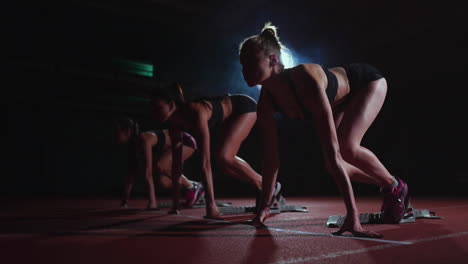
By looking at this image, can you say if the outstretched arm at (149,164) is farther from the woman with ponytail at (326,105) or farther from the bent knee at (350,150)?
the bent knee at (350,150)

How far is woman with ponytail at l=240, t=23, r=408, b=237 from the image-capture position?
2.06 m

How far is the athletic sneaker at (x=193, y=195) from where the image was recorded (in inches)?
199

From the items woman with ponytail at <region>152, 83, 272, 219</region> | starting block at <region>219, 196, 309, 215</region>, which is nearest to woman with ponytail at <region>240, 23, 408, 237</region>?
woman with ponytail at <region>152, 83, 272, 219</region>

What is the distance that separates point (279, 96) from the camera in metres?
2.50

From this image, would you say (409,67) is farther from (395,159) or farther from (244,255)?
(244,255)

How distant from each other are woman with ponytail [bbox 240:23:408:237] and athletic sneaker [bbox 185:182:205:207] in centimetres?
259

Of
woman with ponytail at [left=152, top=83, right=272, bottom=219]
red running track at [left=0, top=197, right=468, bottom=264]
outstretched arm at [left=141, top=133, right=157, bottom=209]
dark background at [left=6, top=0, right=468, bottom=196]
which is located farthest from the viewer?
dark background at [left=6, top=0, right=468, bottom=196]

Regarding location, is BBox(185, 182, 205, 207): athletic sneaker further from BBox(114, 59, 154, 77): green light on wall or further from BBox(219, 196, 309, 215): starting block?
BBox(114, 59, 154, 77): green light on wall

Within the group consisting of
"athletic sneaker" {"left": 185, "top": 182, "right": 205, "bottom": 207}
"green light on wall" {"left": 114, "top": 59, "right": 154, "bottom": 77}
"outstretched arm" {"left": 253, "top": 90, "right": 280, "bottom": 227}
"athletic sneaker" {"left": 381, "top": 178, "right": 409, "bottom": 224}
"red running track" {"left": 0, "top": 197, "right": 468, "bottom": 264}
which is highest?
"green light on wall" {"left": 114, "top": 59, "right": 154, "bottom": 77}

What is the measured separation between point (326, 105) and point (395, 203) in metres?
1.01

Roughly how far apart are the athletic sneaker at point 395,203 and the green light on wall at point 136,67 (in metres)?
8.73

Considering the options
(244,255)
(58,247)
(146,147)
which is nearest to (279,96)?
(244,255)

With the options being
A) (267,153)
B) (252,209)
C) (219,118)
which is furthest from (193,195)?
(267,153)

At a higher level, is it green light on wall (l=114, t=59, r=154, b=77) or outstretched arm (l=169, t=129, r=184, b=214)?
green light on wall (l=114, t=59, r=154, b=77)
